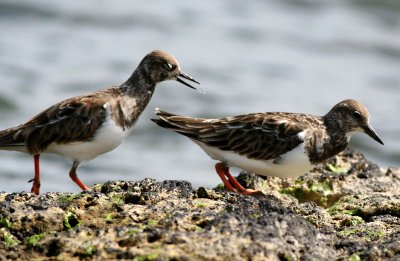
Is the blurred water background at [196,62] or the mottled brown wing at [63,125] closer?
the mottled brown wing at [63,125]

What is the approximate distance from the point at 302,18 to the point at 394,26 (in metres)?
2.05

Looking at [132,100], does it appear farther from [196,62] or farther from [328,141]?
[196,62]

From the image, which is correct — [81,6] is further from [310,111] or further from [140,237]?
[140,237]

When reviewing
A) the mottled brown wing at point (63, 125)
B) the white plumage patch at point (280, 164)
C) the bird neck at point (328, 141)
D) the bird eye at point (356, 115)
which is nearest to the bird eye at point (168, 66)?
the mottled brown wing at point (63, 125)

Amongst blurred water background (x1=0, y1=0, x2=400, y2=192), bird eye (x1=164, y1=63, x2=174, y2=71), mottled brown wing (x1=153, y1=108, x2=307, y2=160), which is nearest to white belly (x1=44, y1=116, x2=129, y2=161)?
mottled brown wing (x1=153, y1=108, x2=307, y2=160)

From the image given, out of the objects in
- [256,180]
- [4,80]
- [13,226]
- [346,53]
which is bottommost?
[13,226]

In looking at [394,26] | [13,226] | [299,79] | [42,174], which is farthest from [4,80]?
[13,226]

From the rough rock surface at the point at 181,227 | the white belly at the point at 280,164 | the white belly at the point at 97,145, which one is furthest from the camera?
the white belly at the point at 97,145

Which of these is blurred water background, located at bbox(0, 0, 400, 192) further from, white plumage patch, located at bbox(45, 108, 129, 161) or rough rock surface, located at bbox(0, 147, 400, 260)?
rough rock surface, located at bbox(0, 147, 400, 260)

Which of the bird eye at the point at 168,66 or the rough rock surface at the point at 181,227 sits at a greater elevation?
the bird eye at the point at 168,66

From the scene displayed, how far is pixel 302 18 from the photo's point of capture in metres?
19.3

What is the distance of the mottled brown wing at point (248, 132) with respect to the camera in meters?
7.38

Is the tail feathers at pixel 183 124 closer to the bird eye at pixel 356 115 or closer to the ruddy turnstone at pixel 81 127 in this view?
the ruddy turnstone at pixel 81 127

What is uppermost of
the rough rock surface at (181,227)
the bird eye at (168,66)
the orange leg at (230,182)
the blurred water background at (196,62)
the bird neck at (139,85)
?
the blurred water background at (196,62)
